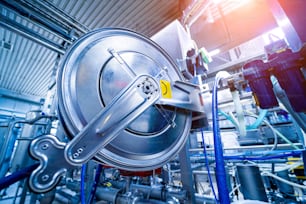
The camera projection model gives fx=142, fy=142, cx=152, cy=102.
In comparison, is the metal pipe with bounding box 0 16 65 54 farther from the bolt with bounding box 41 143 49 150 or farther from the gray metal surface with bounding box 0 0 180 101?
the bolt with bounding box 41 143 49 150

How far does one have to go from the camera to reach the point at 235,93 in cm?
73

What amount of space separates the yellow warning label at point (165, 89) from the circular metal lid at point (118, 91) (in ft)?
0.27

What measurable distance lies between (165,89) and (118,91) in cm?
20

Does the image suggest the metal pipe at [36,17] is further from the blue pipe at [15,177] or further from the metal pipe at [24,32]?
the blue pipe at [15,177]

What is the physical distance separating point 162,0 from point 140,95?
207 cm

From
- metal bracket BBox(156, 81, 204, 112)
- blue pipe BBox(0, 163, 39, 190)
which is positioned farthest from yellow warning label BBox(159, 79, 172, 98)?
blue pipe BBox(0, 163, 39, 190)

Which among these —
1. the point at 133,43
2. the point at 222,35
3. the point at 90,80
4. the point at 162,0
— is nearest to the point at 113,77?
the point at 90,80

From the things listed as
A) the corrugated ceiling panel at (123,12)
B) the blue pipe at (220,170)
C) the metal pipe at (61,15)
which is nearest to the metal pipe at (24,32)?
the metal pipe at (61,15)

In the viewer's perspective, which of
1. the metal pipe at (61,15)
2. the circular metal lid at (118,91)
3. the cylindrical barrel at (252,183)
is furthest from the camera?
the metal pipe at (61,15)

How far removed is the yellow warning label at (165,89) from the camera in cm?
59

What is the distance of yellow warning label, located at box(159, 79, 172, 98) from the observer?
1.94 feet

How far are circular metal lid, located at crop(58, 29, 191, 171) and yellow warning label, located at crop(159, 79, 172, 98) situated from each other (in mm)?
81

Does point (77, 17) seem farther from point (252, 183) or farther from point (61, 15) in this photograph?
point (252, 183)

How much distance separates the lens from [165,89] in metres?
0.61
